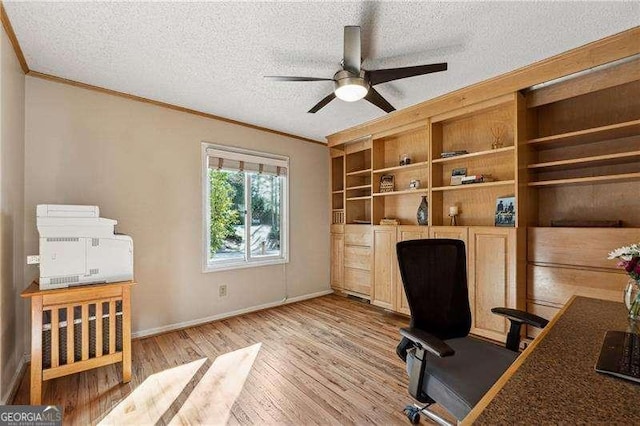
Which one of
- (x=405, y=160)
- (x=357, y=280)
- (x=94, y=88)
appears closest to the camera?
(x=94, y=88)

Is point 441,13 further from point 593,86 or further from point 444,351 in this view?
point 444,351

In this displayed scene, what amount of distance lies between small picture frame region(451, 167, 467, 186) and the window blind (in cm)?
221

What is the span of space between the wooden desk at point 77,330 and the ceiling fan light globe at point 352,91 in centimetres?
218

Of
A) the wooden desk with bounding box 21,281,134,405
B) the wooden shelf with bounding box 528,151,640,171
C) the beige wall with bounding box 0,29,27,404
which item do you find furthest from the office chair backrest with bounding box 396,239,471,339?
the beige wall with bounding box 0,29,27,404

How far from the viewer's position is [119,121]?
2.88 meters

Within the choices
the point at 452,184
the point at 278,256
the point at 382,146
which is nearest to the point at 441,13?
the point at 452,184

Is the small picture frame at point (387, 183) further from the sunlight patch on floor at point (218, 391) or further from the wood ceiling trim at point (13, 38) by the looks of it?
the wood ceiling trim at point (13, 38)

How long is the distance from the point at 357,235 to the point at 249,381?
8.31ft

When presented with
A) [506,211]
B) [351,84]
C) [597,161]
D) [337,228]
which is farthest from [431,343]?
[337,228]

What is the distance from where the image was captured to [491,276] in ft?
9.14

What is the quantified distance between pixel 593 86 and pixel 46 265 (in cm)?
434

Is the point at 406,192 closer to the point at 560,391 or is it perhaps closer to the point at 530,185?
the point at 530,185

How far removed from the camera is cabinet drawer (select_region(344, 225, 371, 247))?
162 inches

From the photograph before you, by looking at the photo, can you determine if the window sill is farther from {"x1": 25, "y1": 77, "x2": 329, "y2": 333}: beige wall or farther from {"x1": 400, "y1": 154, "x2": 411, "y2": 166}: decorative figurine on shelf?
{"x1": 400, "y1": 154, "x2": 411, "y2": 166}: decorative figurine on shelf
